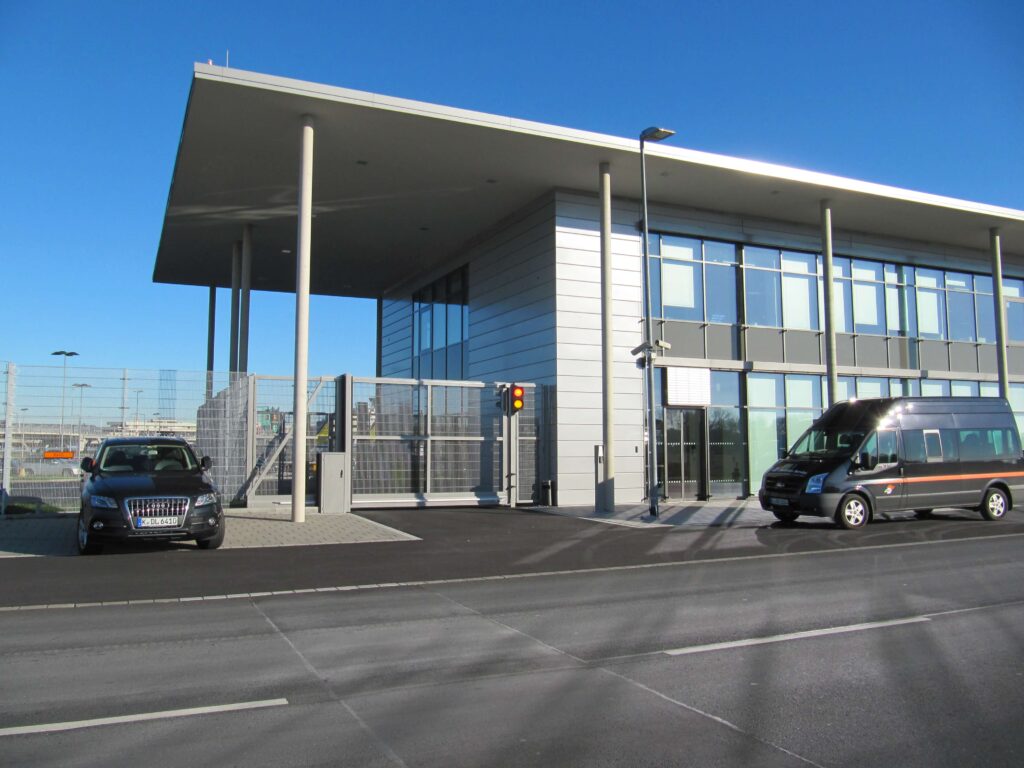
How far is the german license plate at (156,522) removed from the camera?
36.7 feet

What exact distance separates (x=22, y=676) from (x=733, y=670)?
4.97 metres

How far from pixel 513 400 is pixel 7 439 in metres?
10.3

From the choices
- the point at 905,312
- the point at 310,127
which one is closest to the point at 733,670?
the point at 310,127

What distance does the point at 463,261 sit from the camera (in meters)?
26.4

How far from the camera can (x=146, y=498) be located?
1132 cm

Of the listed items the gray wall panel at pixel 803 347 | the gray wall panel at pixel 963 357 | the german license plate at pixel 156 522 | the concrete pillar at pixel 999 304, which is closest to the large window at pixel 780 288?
the gray wall panel at pixel 803 347

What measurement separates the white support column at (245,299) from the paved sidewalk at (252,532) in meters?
8.14

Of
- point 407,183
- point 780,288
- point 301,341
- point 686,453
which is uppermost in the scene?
point 407,183

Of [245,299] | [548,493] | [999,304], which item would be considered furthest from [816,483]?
[245,299]

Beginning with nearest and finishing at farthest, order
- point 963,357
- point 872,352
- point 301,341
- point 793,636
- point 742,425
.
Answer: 1. point 793,636
2. point 301,341
3. point 742,425
4. point 872,352
5. point 963,357

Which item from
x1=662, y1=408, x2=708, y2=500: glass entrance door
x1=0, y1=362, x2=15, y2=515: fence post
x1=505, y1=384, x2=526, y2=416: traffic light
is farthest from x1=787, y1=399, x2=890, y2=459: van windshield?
x1=0, y1=362, x2=15, y2=515: fence post

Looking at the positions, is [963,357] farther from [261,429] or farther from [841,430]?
[261,429]

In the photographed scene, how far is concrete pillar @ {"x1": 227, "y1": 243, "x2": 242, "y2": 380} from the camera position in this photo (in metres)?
25.6

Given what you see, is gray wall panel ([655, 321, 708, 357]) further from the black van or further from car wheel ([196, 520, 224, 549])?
car wheel ([196, 520, 224, 549])
